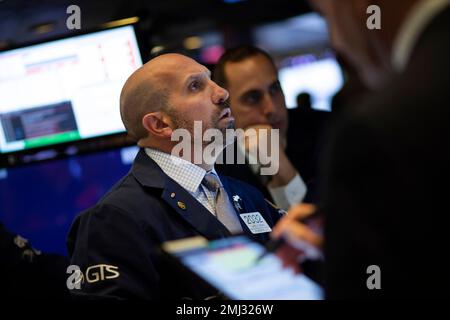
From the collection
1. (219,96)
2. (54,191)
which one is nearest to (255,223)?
(219,96)

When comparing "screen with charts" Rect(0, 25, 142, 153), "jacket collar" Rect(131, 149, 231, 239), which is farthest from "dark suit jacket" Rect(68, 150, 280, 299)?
"screen with charts" Rect(0, 25, 142, 153)

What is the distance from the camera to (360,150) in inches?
35.0

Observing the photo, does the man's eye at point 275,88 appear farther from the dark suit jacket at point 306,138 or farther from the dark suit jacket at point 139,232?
the dark suit jacket at point 139,232

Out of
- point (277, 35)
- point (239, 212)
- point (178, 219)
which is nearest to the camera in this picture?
point (178, 219)

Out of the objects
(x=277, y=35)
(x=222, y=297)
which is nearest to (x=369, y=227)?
(x=222, y=297)

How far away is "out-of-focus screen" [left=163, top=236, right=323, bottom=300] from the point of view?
1.34m

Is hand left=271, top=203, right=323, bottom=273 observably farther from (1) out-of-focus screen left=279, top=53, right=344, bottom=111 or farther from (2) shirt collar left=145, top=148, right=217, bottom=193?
(1) out-of-focus screen left=279, top=53, right=344, bottom=111

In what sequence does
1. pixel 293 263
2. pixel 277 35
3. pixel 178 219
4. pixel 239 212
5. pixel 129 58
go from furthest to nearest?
1. pixel 277 35
2. pixel 129 58
3. pixel 239 212
4. pixel 178 219
5. pixel 293 263

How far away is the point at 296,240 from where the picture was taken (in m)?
1.24

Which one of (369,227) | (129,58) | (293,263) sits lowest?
(293,263)

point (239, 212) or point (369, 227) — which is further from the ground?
point (369, 227)

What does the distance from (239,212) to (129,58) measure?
3.22ft

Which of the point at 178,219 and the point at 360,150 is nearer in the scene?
the point at 360,150
